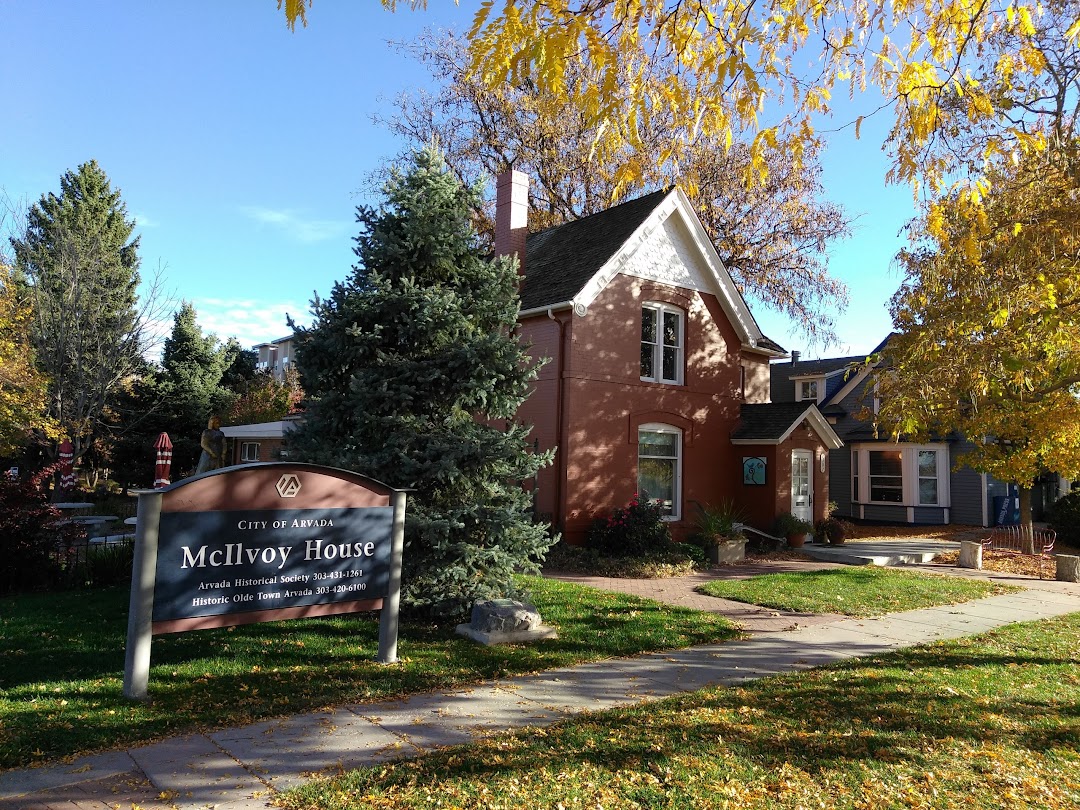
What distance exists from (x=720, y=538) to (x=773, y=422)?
3.86 meters

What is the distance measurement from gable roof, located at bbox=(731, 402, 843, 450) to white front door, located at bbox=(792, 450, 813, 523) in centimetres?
72

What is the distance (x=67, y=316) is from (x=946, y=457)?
28.2 meters

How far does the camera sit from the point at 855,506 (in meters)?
26.8

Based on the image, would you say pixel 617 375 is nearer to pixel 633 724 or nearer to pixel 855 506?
pixel 633 724

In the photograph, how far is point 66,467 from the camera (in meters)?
21.2

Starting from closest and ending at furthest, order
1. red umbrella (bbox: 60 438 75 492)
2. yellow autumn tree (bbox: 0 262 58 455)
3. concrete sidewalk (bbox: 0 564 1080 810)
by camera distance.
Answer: concrete sidewalk (bbox: 0 564 1080 810) → yellow autumn tree (bbox: 0 262 58 455) → red umbrella (bbox: 60 438 75 492)

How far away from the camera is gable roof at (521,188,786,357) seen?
15672 millimetres

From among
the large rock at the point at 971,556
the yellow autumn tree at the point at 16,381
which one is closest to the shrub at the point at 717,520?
the large rock at the point at 971,556

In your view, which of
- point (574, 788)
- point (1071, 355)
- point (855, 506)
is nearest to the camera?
point (574, 788)

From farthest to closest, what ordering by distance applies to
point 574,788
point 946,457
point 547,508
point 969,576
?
1. point 946,457
2. point 547,508
3. point 969,576
4. point 574,788

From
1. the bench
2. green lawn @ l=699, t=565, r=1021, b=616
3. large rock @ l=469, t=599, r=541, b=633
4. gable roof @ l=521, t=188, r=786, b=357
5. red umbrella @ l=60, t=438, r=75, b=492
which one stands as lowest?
green lawn @ l=699, t=565, r=1021, b=616

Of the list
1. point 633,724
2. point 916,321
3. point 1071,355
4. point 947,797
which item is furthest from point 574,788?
point 916,321

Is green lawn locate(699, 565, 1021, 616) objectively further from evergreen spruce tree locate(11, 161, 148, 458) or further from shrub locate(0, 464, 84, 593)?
evergreen spruce tree locate(11, 161, 148, 458)

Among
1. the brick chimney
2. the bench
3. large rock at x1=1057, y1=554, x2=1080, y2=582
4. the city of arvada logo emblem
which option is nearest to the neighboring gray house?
the bench
